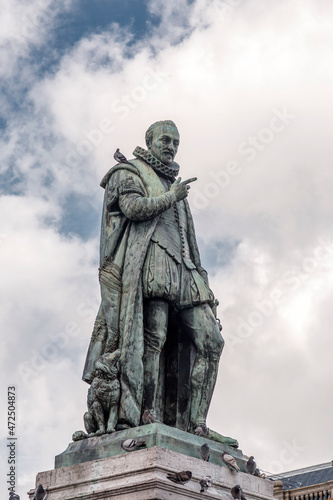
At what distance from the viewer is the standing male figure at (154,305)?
43.9 ft

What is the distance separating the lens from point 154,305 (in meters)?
13.6

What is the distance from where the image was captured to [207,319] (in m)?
13.9

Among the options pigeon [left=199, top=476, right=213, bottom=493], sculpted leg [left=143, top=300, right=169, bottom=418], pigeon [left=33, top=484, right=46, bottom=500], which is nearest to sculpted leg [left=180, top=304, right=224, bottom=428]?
sculpted leg [left=143, top=300, right=169, bottom=418]

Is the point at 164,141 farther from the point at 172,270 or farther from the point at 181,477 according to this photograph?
the point at 181,477

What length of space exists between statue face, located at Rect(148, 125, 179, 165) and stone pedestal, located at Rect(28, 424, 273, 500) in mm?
4470

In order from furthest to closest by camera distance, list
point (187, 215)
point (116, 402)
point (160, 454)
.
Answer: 1. point (187, 215)
2. point (116, 402)
3. point (160, 454)

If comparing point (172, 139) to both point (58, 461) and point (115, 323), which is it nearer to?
point (115, 323)

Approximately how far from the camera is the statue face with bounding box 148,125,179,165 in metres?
14.7

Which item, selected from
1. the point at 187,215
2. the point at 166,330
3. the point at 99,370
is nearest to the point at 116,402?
the point at 99,370

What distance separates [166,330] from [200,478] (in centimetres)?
241

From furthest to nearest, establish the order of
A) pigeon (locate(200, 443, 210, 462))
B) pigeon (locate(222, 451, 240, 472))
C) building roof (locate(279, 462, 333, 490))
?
building roof (locate(279, 462, 333, 490))
pigeon (locate(222, 451, 240, 472))
pigeon (locate(200, 443, 210, 462))

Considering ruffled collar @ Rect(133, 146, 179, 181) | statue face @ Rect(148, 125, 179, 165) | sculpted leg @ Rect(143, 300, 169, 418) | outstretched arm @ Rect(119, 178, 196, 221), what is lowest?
sculpted leg @ Rect(143, 300, 169, 418)

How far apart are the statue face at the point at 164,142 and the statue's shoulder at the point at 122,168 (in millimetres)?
387

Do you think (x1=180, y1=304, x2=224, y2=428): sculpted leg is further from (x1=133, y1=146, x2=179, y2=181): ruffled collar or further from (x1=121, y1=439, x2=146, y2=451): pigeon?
(x1=133, y1=146, x2=179, y2=181): ruffled collar
